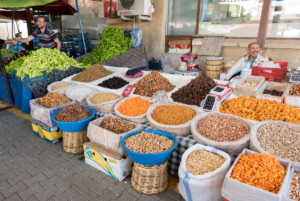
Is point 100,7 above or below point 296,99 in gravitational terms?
above

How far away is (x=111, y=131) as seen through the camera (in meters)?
2.44

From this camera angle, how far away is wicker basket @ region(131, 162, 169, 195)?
2.06 m

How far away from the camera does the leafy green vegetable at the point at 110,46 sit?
5.14m

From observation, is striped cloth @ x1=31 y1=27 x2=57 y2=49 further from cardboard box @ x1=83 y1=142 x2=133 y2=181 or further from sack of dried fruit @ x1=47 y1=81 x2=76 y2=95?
cardboard box @ x1=83 y1=142 x2=133 y2=181

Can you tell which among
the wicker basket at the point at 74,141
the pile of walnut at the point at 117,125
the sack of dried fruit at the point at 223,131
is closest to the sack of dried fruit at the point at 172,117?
the sack of dried fruit at the point at 223,131

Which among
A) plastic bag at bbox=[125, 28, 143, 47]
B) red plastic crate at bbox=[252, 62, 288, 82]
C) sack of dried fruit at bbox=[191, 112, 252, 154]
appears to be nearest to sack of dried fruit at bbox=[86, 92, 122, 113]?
sack of dried fruit at bbox=[191, 112, 252, 154]

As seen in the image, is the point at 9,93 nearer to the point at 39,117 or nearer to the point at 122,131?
the point at 39,117

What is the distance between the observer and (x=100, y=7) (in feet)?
27.4

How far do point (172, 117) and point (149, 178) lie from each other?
2.42 feet

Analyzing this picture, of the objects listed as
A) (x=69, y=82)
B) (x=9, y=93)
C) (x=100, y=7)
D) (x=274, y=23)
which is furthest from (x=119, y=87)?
(x=100, y=7)

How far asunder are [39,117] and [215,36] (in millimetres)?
4817

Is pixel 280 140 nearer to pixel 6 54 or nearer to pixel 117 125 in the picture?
pixel 117 125

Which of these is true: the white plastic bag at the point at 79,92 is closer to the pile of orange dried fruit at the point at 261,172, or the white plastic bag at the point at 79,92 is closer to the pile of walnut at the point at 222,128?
the pile of walnut at the point at 222,128

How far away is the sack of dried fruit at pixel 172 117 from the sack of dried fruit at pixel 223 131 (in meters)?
0.14
